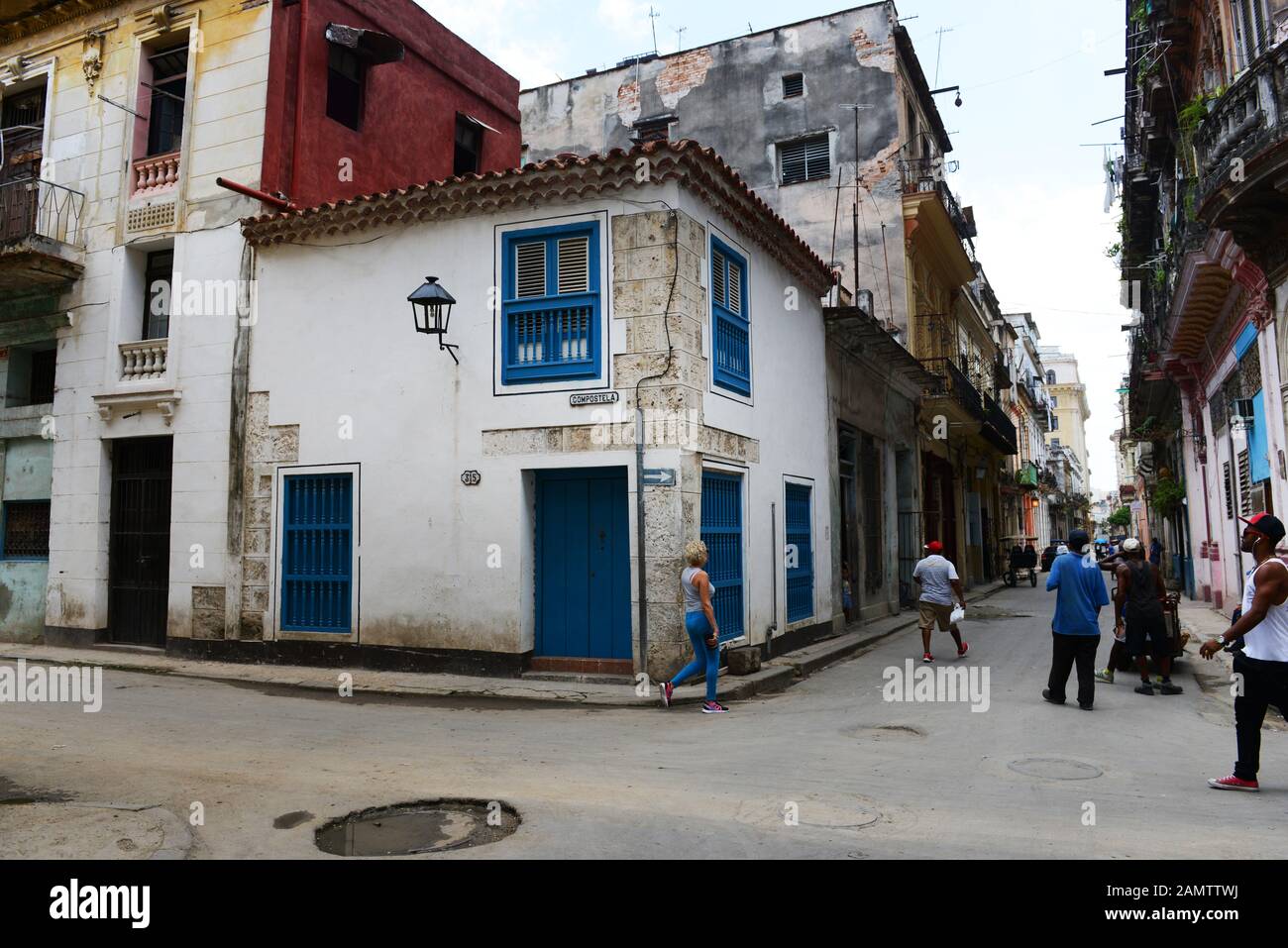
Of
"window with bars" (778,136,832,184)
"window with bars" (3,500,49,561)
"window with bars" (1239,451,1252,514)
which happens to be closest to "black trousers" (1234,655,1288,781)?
"window with bars" (1239,451,1252,514)

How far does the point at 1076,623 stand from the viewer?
28.4 feet

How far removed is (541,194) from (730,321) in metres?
2.96

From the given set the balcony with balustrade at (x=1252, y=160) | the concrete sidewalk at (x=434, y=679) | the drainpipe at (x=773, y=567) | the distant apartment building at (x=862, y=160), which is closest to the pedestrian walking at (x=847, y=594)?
the distant apartment building at (x=862, y=160)

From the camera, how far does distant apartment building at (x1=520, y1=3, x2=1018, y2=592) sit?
20.1m

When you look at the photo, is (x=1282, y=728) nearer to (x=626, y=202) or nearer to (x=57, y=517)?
(x=626, y=202)

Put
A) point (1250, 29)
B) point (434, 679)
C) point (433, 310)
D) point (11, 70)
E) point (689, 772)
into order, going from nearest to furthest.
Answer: point (689, 772) < point (434, 679) < point (1250, 29) < point (433, 310) < point (11, 70)

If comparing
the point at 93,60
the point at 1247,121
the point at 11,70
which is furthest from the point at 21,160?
the point at 1247,121

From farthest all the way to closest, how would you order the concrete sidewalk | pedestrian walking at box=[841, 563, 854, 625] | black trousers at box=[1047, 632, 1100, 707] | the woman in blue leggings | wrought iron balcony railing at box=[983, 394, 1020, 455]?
wrought iron balcony railing at box=[983, 394, 1020, 455]
pedestrian walking at box=[841, 563, 854, 625]
the concrete sidewalk
the woman in blue leggings
black trousers at box=[1047, 632, 1100, 707]

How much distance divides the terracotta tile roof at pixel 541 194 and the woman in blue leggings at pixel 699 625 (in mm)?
4510

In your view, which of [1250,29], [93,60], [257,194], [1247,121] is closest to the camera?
[1247,121]

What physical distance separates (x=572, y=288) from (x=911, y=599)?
506 inches

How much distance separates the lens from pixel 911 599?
20047 mm

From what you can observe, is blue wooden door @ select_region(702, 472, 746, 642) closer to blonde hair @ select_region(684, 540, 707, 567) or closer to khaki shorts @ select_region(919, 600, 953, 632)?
blonde hair @ select_region(684, 540, 707, 567)

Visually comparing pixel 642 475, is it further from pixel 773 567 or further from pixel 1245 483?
pixel 1245 483
